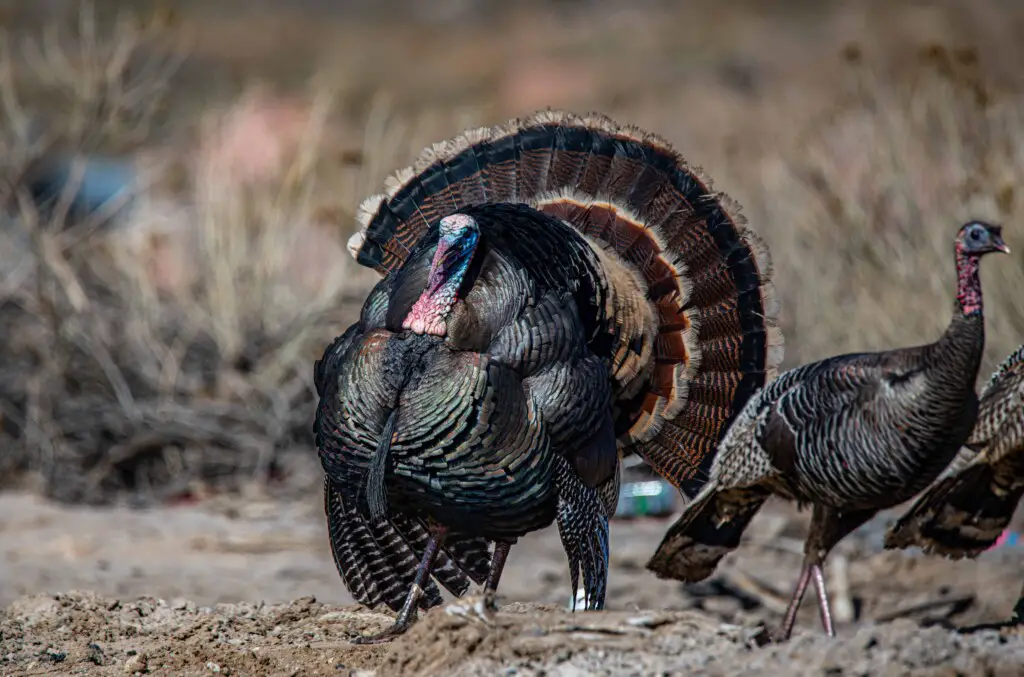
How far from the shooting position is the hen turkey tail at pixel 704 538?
5.66 meters

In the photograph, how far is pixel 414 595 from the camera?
5.04 metres

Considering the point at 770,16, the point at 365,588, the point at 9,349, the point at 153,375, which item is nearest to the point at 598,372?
the point at 365,588

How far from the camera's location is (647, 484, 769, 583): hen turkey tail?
5664 mm

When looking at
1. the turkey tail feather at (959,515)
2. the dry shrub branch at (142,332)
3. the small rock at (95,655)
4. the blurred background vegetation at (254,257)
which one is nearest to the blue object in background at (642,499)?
the blurred background vegetation at (254,257)

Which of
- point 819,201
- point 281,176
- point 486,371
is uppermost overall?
point 281,176

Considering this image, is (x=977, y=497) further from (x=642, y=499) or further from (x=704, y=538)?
(x=642, y=499)

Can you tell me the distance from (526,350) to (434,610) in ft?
3.03

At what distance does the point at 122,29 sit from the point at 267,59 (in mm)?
27908

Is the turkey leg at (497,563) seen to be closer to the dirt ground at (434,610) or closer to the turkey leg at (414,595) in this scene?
the dirt ground at (434,610)

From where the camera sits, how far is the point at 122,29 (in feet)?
33.4

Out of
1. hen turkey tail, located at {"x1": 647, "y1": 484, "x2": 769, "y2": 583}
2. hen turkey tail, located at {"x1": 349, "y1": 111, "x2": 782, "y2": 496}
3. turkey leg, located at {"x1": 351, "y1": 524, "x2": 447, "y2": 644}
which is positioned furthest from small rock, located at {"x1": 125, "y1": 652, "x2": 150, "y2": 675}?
hen turkey tail, located at {"x1": 647, "y1": 484, "x2": 769, "y2": 583}

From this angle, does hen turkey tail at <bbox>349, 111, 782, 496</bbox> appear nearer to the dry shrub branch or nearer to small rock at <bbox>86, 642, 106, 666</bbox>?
small rock at <bbox>86, 642, 106, 666</bbox>

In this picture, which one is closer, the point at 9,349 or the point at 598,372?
the point at 598,372

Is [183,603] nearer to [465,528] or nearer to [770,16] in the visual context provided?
[465,528]
